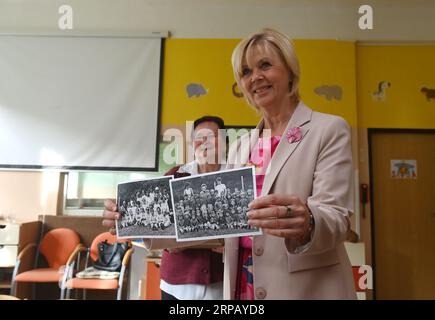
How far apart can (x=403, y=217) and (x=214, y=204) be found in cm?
264

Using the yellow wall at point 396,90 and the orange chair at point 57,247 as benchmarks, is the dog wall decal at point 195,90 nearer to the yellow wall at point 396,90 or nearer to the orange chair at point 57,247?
the yellow wall at point 396,90

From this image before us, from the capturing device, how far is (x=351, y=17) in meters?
2.79

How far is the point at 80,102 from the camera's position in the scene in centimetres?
278

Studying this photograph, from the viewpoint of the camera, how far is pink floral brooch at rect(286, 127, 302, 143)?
681 millimetres

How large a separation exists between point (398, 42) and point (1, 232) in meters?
3.72


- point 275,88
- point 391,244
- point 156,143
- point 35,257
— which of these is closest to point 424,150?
point 391,244

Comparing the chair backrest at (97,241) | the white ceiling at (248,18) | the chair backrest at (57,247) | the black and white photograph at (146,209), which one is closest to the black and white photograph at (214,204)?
the black and white photograph at (146,209)

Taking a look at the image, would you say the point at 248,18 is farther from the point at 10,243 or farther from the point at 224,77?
the point at 10,243

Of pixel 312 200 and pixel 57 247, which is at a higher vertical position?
pixel 312 200

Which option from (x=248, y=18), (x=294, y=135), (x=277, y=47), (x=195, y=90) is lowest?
(x=294, y=135)

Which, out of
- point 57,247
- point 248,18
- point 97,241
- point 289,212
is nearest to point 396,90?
point 248,18

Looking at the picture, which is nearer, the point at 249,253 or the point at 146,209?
the point at 249,253

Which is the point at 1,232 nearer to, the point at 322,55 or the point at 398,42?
the point at 322,55

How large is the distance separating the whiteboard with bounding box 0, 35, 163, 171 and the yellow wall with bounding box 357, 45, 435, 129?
187 cm
